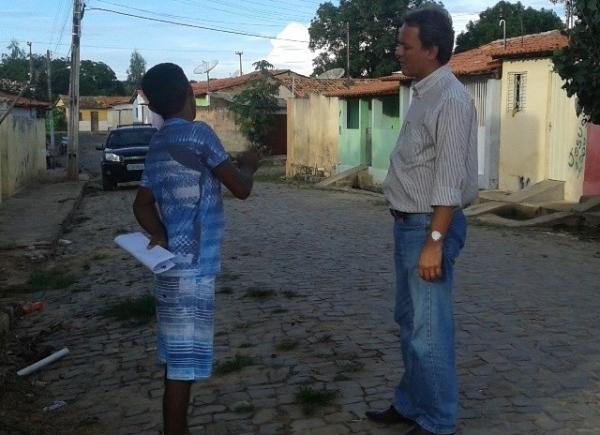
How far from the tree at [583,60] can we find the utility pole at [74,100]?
17495 mm

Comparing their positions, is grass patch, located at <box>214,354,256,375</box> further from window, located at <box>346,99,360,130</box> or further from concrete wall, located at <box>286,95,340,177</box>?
concrete wall, located at <box>286,95,340,177</box>

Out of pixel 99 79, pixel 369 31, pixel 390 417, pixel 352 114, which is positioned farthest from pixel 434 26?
pixel 99 79

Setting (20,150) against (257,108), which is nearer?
(20,150)

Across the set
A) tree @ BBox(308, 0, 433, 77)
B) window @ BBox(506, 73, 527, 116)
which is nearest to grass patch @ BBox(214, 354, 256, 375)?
window @ BBox(506, 73, 527, 116)

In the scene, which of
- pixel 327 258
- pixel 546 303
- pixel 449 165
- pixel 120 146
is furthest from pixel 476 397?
pixel 120 146

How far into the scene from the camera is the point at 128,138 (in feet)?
72.5

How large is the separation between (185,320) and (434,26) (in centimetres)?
162

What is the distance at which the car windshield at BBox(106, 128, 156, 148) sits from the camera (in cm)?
2185

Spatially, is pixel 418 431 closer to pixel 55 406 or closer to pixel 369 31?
pixel 55 406

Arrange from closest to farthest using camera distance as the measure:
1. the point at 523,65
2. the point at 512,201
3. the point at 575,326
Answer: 1. the point at 575,326
2. the point at 512,201
3. the point at 523,65

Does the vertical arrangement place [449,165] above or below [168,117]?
below

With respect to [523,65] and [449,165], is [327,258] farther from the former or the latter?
[523,65]

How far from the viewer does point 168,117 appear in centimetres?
331

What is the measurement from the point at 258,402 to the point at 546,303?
3374mm
